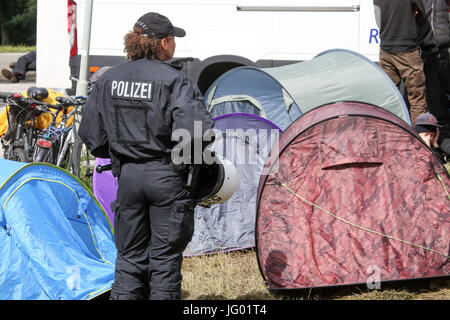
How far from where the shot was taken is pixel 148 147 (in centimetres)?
320

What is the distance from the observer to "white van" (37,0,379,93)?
6.96m

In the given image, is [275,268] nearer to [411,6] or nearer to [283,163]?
[283,163]

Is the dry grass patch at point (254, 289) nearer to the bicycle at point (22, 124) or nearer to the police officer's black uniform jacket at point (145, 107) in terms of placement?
the police officer's black uniform jacket at point (145, 107)

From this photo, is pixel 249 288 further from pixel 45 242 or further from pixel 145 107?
pixel 145 107

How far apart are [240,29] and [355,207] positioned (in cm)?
373

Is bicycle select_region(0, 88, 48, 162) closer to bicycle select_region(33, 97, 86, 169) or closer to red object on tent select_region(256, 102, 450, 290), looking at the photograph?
bicycle select_region(33, 97, 86, 169)

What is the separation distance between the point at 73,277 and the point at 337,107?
2.07m

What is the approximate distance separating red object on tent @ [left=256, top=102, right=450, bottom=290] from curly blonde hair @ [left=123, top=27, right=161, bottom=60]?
1239mm

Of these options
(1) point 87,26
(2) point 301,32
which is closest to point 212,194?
(1) point 87,26

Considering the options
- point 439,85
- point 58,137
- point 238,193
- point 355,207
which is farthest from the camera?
point 439,85

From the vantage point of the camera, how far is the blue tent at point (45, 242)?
3.60 meters

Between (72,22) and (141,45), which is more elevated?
A: (72,22)

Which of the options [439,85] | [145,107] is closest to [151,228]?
[145,107]

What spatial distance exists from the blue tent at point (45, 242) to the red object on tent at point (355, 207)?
1.17 meters
